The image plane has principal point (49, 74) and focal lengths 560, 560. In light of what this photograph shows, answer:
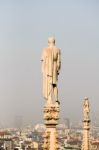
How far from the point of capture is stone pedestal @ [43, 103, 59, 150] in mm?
6461

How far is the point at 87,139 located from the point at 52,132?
5020mm

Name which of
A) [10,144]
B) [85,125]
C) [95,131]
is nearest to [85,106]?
[85,125]

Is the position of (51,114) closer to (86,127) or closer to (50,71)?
(50,71)

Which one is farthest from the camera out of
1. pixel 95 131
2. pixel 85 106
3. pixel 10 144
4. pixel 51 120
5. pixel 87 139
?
pixel 95 131

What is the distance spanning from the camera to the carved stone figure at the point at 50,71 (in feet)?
22.0

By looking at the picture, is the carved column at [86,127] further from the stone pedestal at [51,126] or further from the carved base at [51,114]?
the carved base at [51,114]

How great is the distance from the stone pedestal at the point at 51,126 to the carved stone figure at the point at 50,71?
0.58ft

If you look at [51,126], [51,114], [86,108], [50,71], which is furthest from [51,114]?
[86,108]

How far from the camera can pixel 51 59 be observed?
6738 millimetres

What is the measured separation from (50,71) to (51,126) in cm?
67

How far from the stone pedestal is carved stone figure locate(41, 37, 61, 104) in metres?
0.18

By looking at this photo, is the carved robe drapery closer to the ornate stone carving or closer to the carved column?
the ornate stone carving

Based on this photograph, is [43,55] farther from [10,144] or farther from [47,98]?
[10,144]

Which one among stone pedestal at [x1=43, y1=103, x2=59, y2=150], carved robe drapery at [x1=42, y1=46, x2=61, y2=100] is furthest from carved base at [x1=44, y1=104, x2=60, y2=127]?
carved robe drapery at [x1=42, y1=46, x2=61, y2=100]
